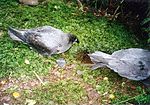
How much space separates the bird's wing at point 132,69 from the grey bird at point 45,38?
0.72m

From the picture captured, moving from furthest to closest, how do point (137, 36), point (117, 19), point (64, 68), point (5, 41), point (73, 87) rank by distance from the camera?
1. point (117, 19)
2. point (137, 36)
3. point (5, 41)
4. point (64, 68)
5. point (73, 87)

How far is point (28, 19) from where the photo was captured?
4.78m

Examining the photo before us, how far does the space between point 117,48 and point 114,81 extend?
25.3 inches

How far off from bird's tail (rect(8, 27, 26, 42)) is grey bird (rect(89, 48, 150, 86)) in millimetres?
920

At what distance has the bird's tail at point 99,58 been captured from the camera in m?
3.94

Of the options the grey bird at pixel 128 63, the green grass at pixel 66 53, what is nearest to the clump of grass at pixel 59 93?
the green grass at pixel 66 53

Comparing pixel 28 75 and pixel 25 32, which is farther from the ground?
pixel 25 32

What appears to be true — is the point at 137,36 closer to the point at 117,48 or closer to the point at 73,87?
the point at 117,48

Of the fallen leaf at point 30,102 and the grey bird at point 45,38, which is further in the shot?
the grey bird at point 45,38

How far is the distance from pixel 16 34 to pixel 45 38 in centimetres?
40

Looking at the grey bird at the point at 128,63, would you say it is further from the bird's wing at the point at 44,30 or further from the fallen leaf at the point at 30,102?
the fallen leaf at the point at 30,102

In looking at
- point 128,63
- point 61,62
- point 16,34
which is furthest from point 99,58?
point 16,34

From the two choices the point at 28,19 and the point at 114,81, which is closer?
the point at 114,81

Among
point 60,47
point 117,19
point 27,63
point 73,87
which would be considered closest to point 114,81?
point 73,87
